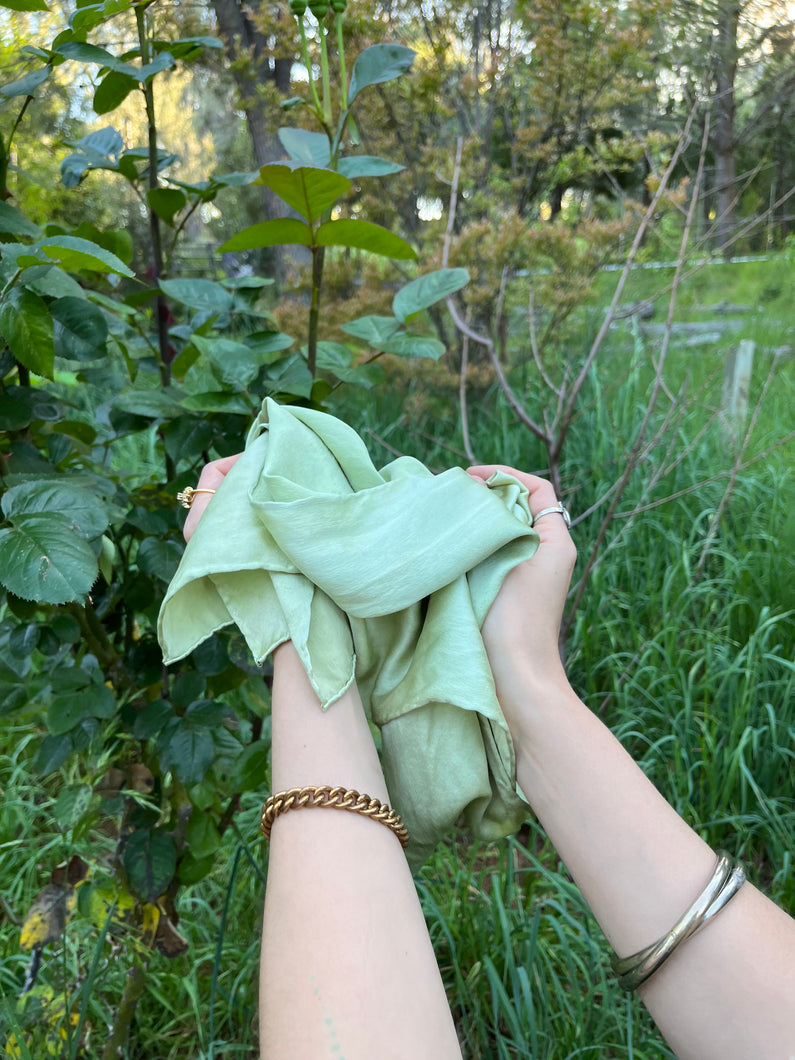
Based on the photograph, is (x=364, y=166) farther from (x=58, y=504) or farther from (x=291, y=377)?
(x=58, y=504)

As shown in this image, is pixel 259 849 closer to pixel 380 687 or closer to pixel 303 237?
pixel 380 687

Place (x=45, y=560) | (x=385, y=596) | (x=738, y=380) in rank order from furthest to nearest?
1. (x=738, y=380)
2. (x=385, y=596)
3. (x=45, y=560)

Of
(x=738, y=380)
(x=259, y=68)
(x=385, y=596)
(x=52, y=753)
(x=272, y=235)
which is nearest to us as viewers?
(x=385, y=596)

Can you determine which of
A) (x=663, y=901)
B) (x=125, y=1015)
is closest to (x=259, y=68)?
(x=125, y=1015)

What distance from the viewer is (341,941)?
0.59 m

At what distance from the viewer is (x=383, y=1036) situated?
1.82 feet

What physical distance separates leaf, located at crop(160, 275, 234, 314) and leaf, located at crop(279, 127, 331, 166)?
0.76 feet

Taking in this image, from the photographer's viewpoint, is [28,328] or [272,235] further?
[272,235]

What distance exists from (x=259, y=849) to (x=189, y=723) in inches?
33.6

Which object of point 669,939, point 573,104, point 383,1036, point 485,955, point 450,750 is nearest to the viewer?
point 383,1036

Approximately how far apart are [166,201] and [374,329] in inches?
12.9

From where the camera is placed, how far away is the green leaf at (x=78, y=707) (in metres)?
0.99

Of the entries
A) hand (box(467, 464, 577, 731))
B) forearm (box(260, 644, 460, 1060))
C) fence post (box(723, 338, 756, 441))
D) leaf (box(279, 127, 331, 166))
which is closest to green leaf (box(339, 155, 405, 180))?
leaf (box(279, 127, 331, 166))

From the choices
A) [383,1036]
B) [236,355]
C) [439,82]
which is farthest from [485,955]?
[439,82]
